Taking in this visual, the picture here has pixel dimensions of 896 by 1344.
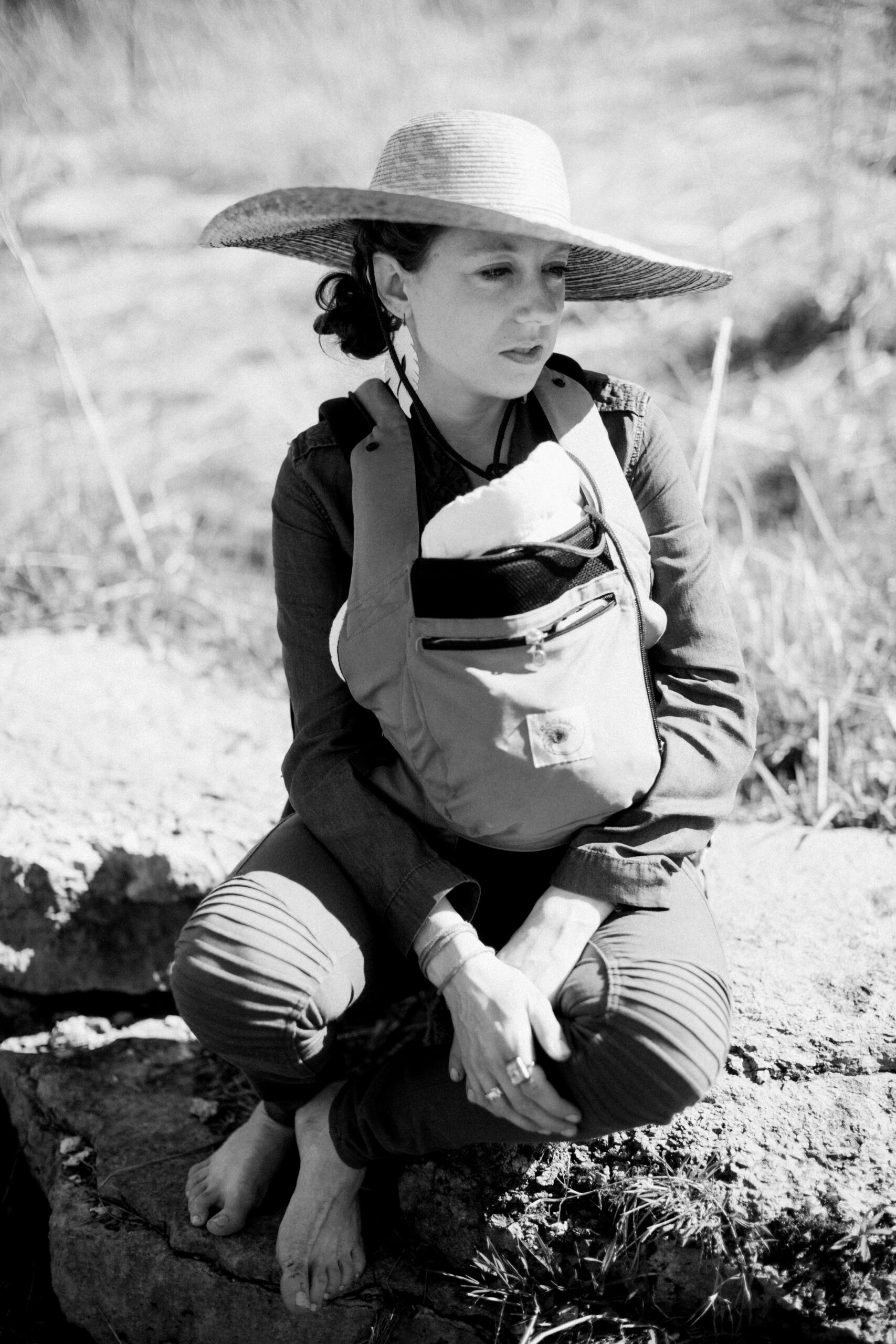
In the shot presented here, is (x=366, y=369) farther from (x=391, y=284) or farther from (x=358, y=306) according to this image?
(x=391, y=284)

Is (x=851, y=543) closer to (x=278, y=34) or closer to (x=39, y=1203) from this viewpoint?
(x=39, y=1203)

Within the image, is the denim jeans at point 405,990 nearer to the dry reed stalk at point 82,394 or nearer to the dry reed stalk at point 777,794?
the dry reed stalk at point 777,794

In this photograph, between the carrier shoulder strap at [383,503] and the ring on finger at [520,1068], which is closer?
the ring on finger at [520,1068]

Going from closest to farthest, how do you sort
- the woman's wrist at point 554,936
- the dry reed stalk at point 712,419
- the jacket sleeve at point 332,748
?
the woman's wrist at point 554,936 < the jacket sleeve at point 332,748 < the dry reed stalk at point 712,419

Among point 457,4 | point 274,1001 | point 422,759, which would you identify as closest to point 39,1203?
point 274,1001

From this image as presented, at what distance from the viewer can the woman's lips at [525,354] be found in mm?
1812

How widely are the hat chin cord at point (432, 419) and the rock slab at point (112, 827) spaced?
3.34 ft

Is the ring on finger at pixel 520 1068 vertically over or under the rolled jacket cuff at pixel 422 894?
under

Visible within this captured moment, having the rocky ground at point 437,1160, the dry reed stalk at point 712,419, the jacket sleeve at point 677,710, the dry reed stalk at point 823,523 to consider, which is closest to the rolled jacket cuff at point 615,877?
the jacket sleeve at point 677,710

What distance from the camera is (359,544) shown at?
5.96 ft

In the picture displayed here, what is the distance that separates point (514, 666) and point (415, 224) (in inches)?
28.4

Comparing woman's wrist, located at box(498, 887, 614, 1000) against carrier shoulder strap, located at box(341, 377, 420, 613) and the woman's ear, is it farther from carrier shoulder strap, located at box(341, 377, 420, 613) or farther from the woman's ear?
the woman's ear

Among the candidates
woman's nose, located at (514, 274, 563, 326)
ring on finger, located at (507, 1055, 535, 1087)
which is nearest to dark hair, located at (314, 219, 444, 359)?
woman's nose, located at (514, 274, 563, 326)

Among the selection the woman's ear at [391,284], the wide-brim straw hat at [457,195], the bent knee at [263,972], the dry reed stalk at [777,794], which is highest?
the wide-brim straw hat at [457,195]
